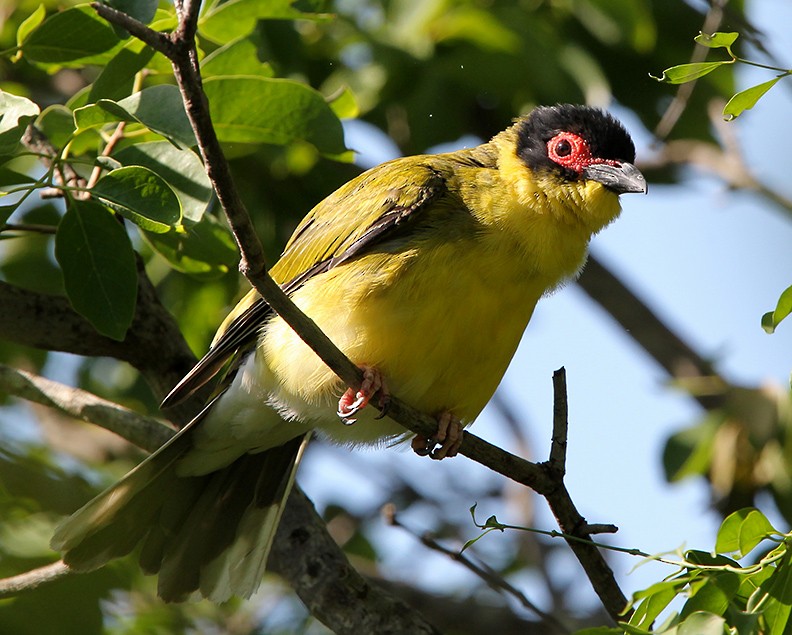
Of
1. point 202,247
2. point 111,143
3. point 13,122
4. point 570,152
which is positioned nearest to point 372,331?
point 202,247

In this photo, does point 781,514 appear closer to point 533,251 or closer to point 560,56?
point 533,251

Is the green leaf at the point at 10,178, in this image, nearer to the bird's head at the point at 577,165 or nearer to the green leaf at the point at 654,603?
the bird's head at the point at 577,165

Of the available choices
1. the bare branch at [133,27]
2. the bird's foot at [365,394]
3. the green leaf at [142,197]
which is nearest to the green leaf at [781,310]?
the bird's foot at [365,394]

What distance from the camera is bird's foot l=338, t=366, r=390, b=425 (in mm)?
3547

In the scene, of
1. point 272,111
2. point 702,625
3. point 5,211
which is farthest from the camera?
point 272,111

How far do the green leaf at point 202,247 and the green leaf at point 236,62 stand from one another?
1.80ft

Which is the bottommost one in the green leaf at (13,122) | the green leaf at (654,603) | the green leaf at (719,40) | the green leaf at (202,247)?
the green leaf at (654,603)

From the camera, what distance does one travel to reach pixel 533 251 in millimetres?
3906

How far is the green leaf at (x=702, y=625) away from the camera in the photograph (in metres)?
2.09

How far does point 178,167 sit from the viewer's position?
135 inches

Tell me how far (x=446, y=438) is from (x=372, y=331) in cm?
44

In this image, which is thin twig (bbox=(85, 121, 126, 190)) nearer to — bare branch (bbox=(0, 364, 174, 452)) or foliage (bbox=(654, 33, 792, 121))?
bare branch (bbox=(0, 364, 174, 452))

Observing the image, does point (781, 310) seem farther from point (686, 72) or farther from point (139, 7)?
point (139, 7)

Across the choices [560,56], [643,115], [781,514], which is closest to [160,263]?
[560,56]
